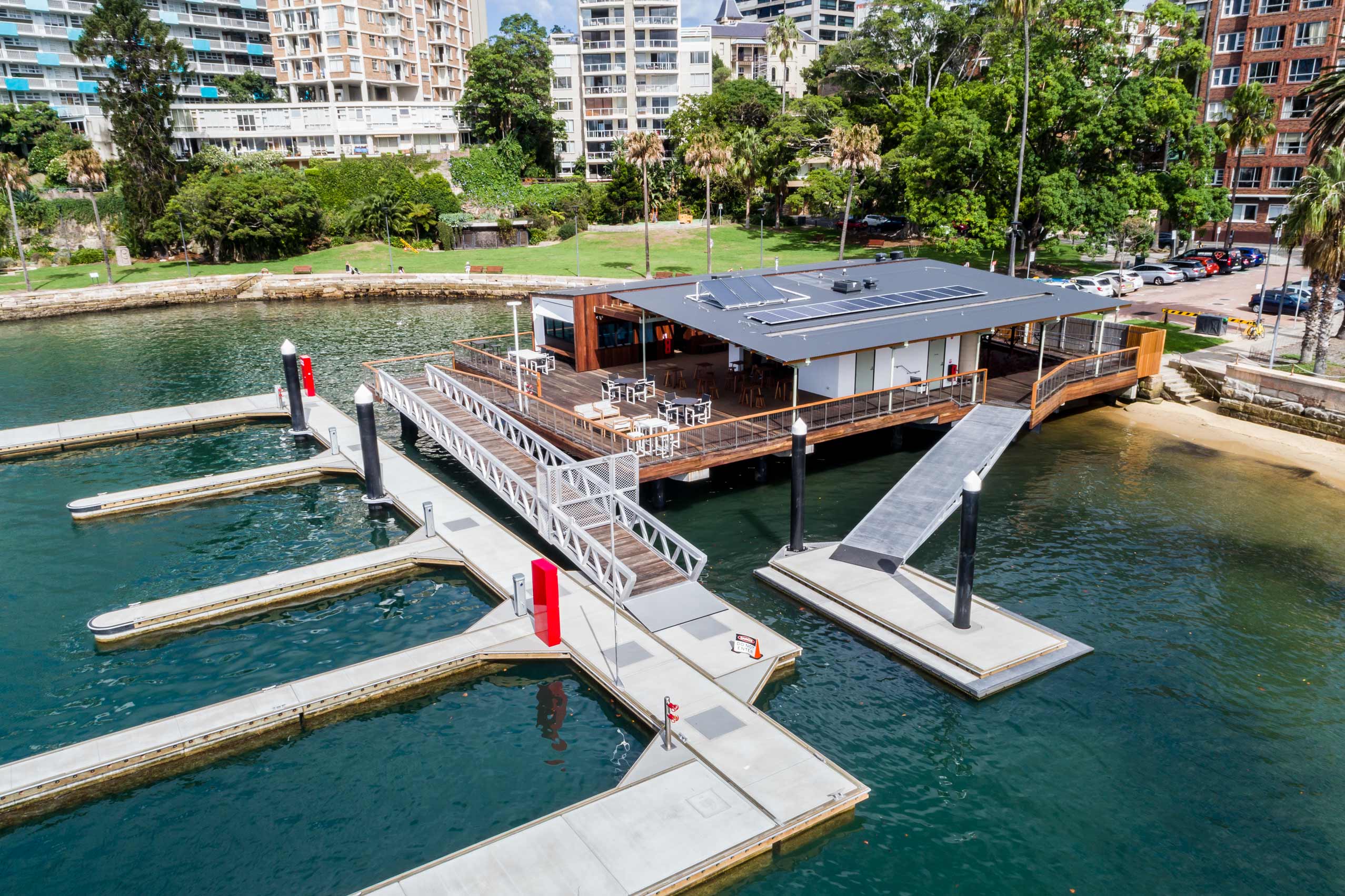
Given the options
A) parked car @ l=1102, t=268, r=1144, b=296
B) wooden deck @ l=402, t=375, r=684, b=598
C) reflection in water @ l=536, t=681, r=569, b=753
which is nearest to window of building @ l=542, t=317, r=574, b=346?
Result: wooden deck @ l=402, t=375, r=684, b=598

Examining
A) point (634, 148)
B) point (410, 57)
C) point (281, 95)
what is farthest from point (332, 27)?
point (634, 148)

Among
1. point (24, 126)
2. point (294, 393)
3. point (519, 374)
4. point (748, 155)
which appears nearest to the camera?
point (519, 374)

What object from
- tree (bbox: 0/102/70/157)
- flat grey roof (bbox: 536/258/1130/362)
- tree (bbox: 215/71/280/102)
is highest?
tree (bbox: 215/71/280/102)

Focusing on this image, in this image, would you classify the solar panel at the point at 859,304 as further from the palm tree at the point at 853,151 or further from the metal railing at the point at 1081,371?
the palm tree at the point at 853,151

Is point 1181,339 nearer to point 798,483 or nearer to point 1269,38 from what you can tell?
point 798,483

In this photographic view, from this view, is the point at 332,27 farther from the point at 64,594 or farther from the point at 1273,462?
the point at 1273,462

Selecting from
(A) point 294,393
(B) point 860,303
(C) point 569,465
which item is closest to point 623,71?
(A) point 294,393

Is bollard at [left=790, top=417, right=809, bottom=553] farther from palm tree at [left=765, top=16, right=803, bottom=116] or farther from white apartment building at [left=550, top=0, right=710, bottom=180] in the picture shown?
white apartment building at [left=550, top=0, right=710, bottom=180]
